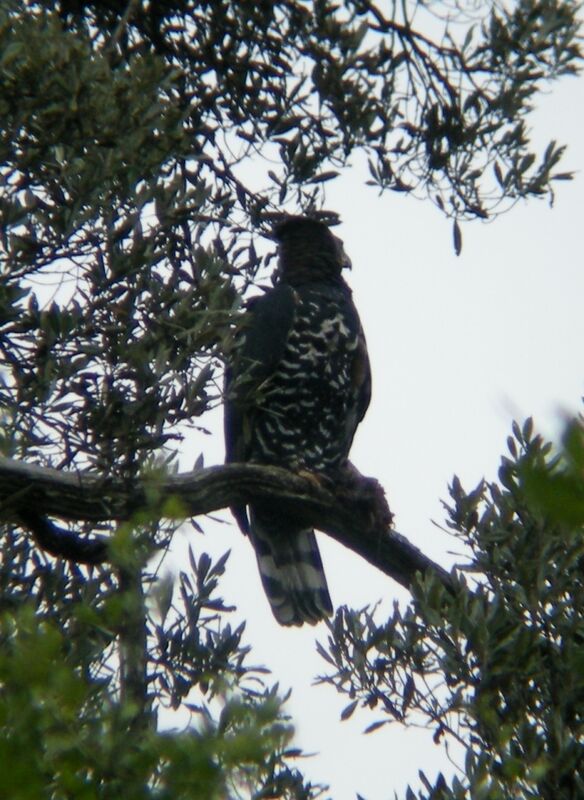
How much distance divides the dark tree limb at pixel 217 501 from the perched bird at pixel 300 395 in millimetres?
445

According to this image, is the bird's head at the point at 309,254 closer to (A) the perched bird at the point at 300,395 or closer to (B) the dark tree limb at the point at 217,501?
(A) the perched bird at the point at 300,395

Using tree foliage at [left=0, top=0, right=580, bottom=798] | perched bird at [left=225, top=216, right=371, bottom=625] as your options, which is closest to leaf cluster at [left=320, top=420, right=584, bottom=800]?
tree foliage at [left=0, top=0, right=580, bottom=798]

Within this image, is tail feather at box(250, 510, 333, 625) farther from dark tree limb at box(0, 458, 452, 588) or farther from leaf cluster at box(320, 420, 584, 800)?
leaf cluster at box(320, 420, 584, 800)

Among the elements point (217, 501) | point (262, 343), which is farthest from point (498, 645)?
point (262, 343)

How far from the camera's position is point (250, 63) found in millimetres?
5234

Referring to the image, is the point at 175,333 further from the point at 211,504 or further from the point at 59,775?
the point at 59,775

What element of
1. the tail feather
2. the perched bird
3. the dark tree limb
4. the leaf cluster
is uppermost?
the perched bird

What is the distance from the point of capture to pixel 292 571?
629 cm

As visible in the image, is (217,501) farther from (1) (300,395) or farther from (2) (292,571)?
(2) (292,571)

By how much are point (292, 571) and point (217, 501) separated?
194cm

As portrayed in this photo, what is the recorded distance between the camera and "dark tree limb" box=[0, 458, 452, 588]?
12.6 ft

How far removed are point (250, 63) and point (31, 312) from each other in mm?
1984

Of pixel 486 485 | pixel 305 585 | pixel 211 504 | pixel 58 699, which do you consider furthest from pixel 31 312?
pixel 305 585

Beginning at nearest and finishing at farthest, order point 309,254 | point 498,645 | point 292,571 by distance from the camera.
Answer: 1. point 498,645
2. point 292,571
3. point 309,254
